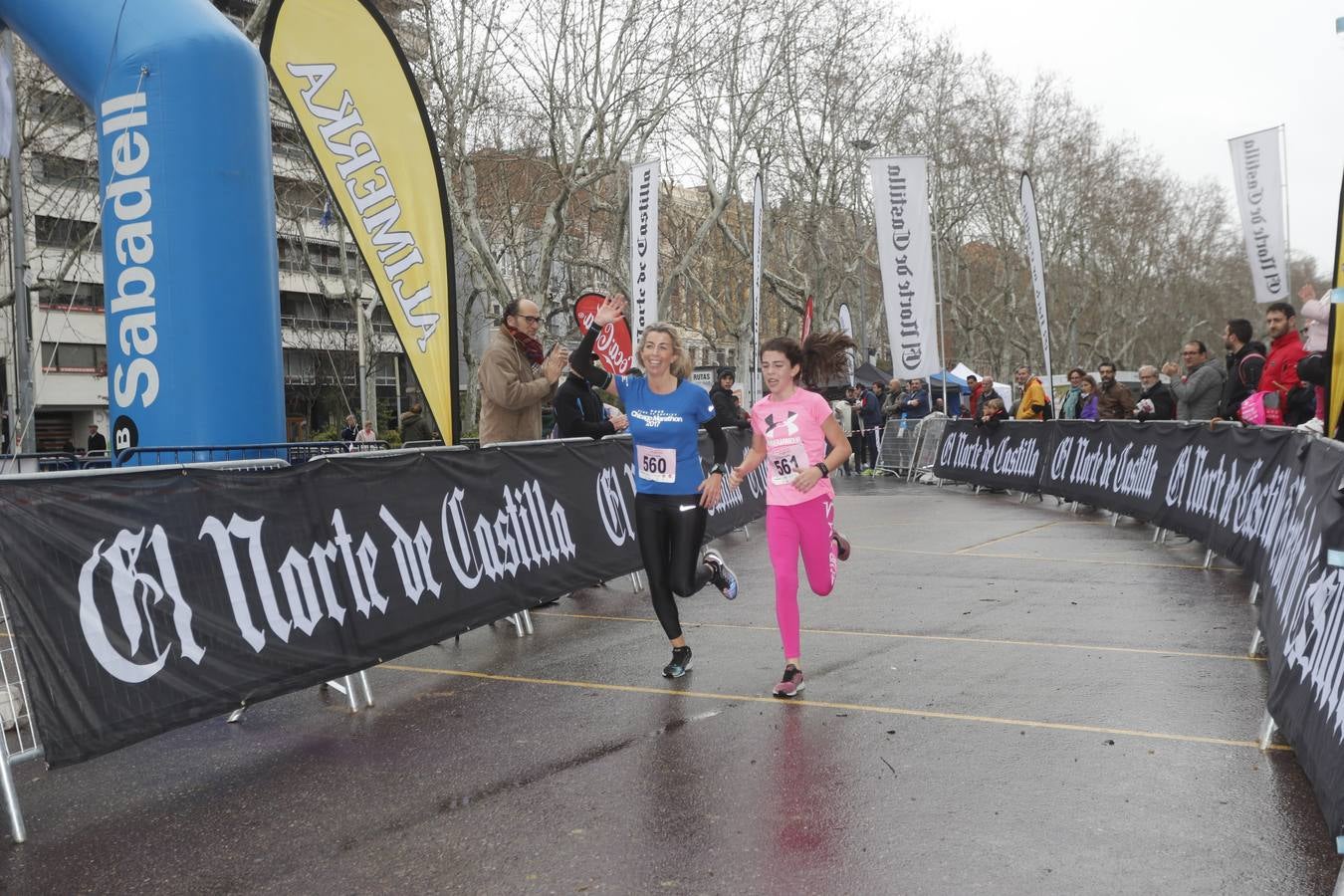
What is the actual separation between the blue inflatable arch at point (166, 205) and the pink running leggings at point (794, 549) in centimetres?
445

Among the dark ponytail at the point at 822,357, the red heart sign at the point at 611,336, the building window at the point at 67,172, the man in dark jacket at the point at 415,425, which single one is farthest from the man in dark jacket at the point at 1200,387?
the building window at the point at 67,172

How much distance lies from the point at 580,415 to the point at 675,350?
11.0 feet

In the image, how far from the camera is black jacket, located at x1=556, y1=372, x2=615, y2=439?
9539 mm

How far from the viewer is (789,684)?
20.3 ft

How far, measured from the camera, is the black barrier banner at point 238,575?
4.58 metres

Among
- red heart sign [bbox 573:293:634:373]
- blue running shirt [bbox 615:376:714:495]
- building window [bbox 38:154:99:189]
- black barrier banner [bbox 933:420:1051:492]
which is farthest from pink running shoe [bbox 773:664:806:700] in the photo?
building window [bbox 38:154:99:189]

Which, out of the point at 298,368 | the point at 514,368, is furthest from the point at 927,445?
the point at 298,368

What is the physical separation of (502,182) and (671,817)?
31.1m

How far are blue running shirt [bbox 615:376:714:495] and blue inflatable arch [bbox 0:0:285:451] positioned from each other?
3535 millimetres

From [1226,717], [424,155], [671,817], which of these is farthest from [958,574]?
[671,817]

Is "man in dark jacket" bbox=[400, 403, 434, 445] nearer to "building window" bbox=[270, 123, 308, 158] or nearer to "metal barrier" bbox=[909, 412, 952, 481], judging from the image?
"metal barrier" bbox=[909, 412, 952, 481]

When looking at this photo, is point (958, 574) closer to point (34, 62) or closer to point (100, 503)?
point (100, 503)

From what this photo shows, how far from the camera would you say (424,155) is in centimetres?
882

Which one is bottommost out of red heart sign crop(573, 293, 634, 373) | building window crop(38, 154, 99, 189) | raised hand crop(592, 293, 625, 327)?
raised hand crop(592, 293, 625, 327)
